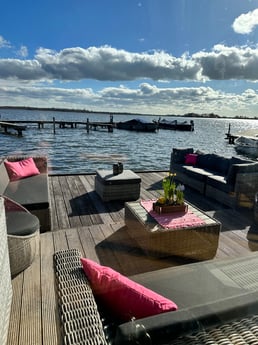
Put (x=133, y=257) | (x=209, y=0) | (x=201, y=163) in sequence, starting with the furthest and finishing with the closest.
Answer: (x=201, y=163) < (x=209, y=0) < (x=133, y=257)

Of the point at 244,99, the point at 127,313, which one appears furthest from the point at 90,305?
the point at 244,99

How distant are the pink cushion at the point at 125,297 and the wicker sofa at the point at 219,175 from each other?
3376mm

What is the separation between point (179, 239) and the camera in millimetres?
2484

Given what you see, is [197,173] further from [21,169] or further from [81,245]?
[21,169]

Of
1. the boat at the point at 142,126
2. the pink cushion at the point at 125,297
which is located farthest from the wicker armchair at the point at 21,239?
the boat at the point at 142,126

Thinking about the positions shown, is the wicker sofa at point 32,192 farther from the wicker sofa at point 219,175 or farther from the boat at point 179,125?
the boat at point 179,125

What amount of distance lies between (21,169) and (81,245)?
2078 mm

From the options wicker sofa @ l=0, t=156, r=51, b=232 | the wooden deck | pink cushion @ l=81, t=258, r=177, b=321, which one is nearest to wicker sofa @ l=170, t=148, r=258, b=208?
the wooden deck

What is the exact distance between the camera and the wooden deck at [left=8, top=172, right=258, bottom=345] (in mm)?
1685

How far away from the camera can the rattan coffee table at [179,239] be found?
2.44 meters

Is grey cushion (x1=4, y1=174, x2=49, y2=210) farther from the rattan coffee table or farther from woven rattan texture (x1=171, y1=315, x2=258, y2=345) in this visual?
woven rattan texture (x1=171, y1=315, x2=258, y2=345)

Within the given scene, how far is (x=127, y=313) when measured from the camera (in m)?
1.01

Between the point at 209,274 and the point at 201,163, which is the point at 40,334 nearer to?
the point at 209,274

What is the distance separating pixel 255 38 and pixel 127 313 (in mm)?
4228
